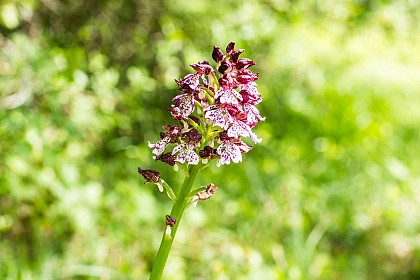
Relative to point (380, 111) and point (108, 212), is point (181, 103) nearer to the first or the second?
point (108, 212)

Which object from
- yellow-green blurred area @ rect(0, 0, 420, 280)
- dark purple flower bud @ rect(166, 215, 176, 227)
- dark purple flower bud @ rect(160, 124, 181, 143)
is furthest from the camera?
yellow-green blurred area @ rect(0, 0, 420, 280)

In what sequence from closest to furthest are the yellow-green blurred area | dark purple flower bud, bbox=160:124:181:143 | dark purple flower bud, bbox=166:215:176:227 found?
Result: dark purple flower bud, bbox=166:215:176:227
dark purple flower bud, bbox=160:124:181:143
the yellow-green blurred area

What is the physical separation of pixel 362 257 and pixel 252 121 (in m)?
3.07

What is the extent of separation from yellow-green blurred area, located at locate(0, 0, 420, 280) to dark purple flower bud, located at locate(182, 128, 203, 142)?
5.48 feet

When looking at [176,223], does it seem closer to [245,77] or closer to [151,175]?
[151,175]

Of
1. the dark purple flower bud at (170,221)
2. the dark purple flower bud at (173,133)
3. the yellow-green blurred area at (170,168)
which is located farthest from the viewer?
the yellow-green blurred area at (170,168)

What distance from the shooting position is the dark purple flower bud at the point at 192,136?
1495 mm

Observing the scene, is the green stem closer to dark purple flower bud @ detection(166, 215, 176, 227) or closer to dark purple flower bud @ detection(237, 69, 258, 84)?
dark purple flower bud @ detection(166, 215, 176, 227)

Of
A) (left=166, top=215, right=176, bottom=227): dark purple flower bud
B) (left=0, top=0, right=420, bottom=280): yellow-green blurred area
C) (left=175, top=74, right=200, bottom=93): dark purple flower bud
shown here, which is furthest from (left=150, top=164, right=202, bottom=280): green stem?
(left=0, top=0, right=420, bottom=280): yellow-green blurred area

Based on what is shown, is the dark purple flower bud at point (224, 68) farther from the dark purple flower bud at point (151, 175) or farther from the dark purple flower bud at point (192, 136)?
the dark purple flower bud at point (151, 175)

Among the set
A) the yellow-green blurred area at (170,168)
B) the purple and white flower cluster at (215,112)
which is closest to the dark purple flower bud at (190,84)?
the purple and white flower cluster at (215,112)

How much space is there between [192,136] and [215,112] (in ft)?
0.30

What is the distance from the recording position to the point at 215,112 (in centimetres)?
146

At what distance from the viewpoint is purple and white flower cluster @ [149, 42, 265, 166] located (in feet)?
4.83
